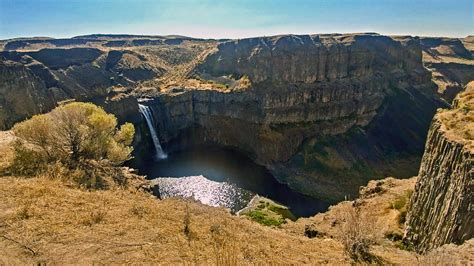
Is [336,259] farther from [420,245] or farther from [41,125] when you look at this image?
[41,125]

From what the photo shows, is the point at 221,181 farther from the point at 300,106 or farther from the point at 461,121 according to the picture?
the point at 461,121

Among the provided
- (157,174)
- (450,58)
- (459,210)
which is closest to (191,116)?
(157,174)

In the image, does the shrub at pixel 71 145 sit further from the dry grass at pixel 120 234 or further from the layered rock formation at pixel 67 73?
the layered rock formation at pixel 67 73

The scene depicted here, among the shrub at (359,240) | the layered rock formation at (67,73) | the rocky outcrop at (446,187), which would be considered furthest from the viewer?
the layered rock formation at (67,73)

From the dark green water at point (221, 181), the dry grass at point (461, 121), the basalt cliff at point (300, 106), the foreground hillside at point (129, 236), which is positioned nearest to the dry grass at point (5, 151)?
the foreground hillside at point (129, 236)

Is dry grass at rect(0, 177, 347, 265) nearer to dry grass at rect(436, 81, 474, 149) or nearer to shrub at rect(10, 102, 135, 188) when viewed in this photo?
shrub at rect(10, 102, 135, 188)

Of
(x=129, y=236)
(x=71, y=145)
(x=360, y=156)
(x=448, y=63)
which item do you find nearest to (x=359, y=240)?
(x=129, y=236)
